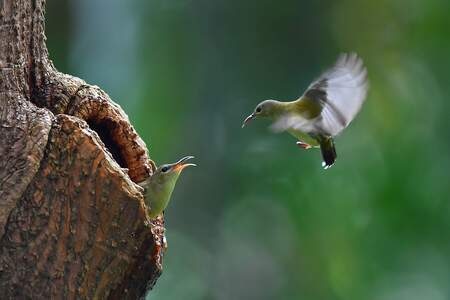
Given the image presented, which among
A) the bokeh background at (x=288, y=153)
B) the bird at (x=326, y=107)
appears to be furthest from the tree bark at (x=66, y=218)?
the bokeh background at (x=288, y=153)

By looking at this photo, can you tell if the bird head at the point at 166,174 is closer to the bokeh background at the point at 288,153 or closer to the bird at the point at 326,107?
the bird at the point at 326,107

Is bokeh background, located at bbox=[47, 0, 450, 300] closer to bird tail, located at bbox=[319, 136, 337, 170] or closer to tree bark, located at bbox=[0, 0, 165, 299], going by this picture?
A: bird tail, located at bbox=[319, 136, 337, 170]

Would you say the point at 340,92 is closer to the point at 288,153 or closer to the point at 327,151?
the point at 327,151

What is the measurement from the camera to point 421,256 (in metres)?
10.2

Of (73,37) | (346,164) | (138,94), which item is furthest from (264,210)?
(73,37)

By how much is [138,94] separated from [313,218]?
217 centimetres

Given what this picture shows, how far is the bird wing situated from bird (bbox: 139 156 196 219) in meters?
0.67

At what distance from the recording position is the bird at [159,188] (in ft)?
13.7

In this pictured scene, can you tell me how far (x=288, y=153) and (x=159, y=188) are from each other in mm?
6009

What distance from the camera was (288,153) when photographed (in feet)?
33.2

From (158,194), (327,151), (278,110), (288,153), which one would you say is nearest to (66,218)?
(158,194)

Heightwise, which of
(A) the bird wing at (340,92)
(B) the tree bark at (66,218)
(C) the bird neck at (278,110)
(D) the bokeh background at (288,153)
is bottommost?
(D) the bokeh background at (288,153)

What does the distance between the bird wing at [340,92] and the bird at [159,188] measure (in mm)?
666

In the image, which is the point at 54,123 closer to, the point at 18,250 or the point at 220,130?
the point at 18,250
